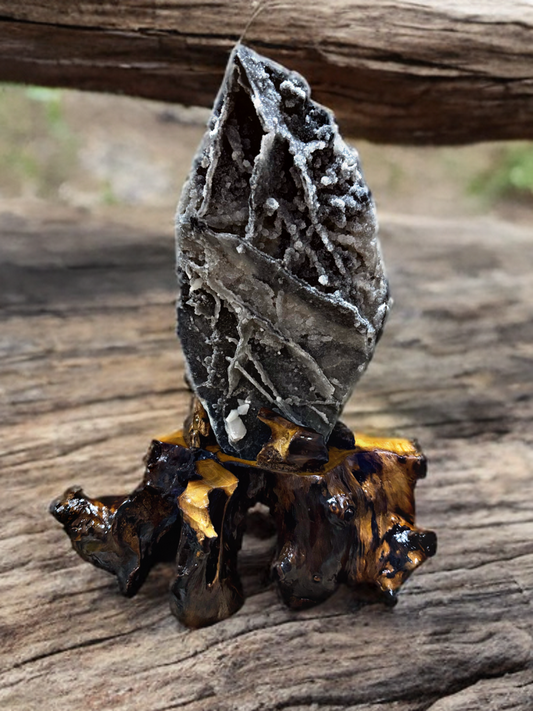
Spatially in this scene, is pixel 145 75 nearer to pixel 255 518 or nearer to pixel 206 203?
pixel 206 203

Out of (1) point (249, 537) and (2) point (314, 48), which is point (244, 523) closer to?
(1) point (249, 537)

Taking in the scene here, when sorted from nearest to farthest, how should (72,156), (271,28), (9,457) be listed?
(9,457)
(271,28)
(72,156)

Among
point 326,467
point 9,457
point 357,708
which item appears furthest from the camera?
point 9,457

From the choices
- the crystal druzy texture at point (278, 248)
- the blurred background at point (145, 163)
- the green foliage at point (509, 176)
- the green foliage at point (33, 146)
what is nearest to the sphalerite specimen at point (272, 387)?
the crystal druzy texture at point (278, 248)

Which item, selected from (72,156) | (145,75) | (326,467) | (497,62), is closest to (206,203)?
(326,467)

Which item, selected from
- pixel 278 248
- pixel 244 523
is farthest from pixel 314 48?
Result: pixel 244 523

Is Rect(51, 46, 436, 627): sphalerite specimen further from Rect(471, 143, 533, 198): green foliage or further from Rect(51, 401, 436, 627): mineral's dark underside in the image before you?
Rect(471, 143, 533, 198): green foliage
